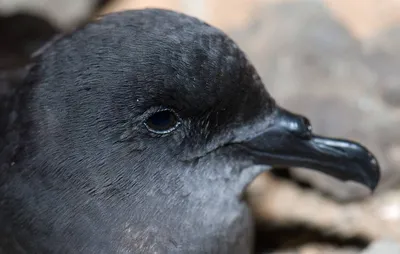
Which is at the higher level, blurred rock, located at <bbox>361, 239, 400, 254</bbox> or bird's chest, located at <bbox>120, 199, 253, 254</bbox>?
bird's chest, located at <bbox>120, 199, 253, 254</bbox>

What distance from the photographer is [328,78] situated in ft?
9.05

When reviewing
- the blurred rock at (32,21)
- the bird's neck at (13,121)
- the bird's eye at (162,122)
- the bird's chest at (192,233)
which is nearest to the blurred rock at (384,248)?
the bird's chest at (192,233)

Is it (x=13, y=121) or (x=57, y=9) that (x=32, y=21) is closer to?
(x=57, y=9)

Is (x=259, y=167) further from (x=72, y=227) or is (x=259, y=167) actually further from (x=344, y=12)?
(x=344, y=12)

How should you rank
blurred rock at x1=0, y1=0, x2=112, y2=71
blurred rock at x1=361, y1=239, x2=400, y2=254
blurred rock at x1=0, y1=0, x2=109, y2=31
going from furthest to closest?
blurred rock at x1=0, y1=0, x2=109, y2=31, blurred rock at x1=0, y1=0, x2=112, y2=71, blurred rock at x1=361, y1=239, x2=400, y2=254

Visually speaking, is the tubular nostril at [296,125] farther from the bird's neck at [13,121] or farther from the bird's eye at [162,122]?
the bird's neck at [13,121]

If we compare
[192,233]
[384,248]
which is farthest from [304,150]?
[384,248]

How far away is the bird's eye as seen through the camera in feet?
5.85

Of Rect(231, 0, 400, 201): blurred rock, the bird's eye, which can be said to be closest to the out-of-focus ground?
Rect(231, 0, 400, 201): blurred rock

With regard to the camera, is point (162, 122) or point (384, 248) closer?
point (162, 122)

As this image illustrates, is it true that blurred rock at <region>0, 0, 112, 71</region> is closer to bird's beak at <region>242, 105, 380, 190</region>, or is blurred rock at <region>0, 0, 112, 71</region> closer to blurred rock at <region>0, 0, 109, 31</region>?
blurred rock at <region>0, 0, 109, 31</region>

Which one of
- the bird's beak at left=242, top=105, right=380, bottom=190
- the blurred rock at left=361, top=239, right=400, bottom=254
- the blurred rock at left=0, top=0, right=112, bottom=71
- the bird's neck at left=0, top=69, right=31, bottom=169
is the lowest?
the blurred rock at left=0, top=0, right=112, bottom=71

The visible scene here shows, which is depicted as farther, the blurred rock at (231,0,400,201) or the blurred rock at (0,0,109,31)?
the blurred rock at (0,0,109,31)

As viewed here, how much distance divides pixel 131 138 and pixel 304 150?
497mm
